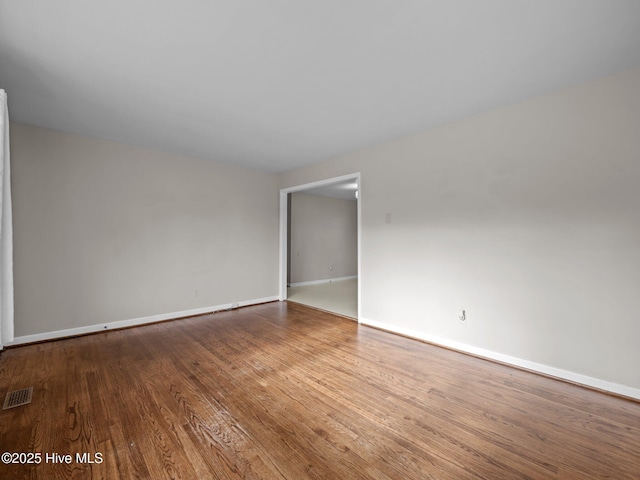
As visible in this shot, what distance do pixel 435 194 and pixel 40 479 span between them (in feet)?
12.9

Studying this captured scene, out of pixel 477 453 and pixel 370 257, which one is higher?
pixel 370 257

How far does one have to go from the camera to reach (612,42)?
1886 mm

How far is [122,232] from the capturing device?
12.9ft

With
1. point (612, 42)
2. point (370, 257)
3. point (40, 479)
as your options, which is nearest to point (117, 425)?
point (40, 479)

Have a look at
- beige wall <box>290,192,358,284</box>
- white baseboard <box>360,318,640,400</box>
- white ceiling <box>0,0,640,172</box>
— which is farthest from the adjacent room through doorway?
white ceiling <box>0,0,640,172</box>

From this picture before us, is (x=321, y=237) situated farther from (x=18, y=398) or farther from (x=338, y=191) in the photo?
(x=18, y=398)

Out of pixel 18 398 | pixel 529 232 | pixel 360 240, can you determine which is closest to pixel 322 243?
pixel 360 240

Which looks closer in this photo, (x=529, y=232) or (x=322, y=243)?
(x=529, y=232)

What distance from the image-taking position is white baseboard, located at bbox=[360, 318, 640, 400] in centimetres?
225

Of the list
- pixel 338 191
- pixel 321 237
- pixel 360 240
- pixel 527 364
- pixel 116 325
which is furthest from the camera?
pixel 321 237

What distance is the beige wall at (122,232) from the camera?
3324 mm

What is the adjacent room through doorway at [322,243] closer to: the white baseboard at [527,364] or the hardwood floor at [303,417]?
the white baseboard at [527,364]

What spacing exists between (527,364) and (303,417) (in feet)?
7.47

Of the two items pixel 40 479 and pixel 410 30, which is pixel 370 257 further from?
pixel 40 479
